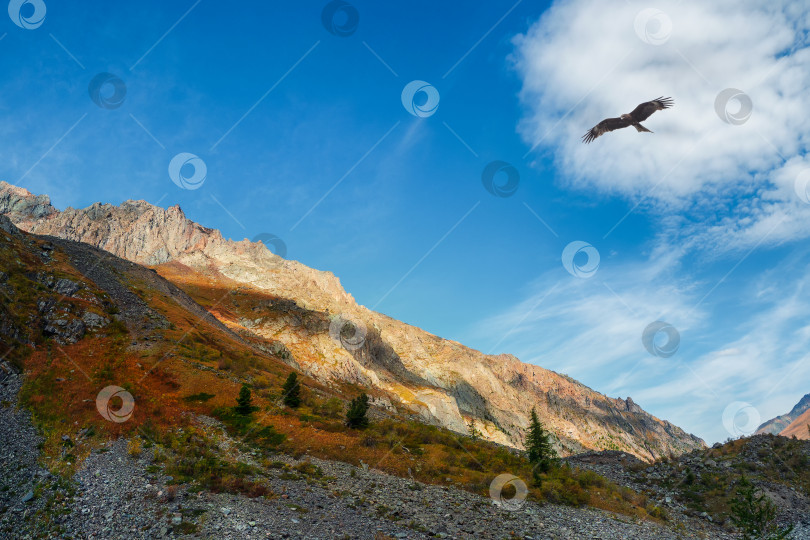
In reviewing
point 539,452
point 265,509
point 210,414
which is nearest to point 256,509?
point 265,509

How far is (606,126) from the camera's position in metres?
20.8

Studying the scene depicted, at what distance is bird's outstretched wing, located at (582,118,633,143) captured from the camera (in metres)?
20.3

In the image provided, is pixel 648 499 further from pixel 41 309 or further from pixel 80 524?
pixel 41 309

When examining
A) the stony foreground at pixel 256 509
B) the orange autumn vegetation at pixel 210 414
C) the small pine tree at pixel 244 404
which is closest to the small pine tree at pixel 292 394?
the orange autumn vegetation at pixel 210 414

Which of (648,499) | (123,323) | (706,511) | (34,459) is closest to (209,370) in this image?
(123,323)

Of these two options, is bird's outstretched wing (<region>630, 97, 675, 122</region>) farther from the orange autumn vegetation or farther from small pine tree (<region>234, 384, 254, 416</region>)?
small pine tree (<region>234, 384, 254, 416</region>)

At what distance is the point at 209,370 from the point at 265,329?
310ft

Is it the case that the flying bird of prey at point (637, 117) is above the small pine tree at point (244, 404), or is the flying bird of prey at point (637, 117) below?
above

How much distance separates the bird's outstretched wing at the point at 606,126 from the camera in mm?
20281

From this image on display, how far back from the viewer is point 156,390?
3653 cm

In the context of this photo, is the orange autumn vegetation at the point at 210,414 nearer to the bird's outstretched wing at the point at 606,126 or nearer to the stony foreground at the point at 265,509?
the stony foreground at the point at 265,509

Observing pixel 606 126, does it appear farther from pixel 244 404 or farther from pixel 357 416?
pixel 244 404

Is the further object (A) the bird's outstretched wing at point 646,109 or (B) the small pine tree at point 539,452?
(B) the small pine tree at point 539,452

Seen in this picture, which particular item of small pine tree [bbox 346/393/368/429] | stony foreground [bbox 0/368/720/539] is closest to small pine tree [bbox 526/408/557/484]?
stony foreground [bbox 0/368/720/539]
